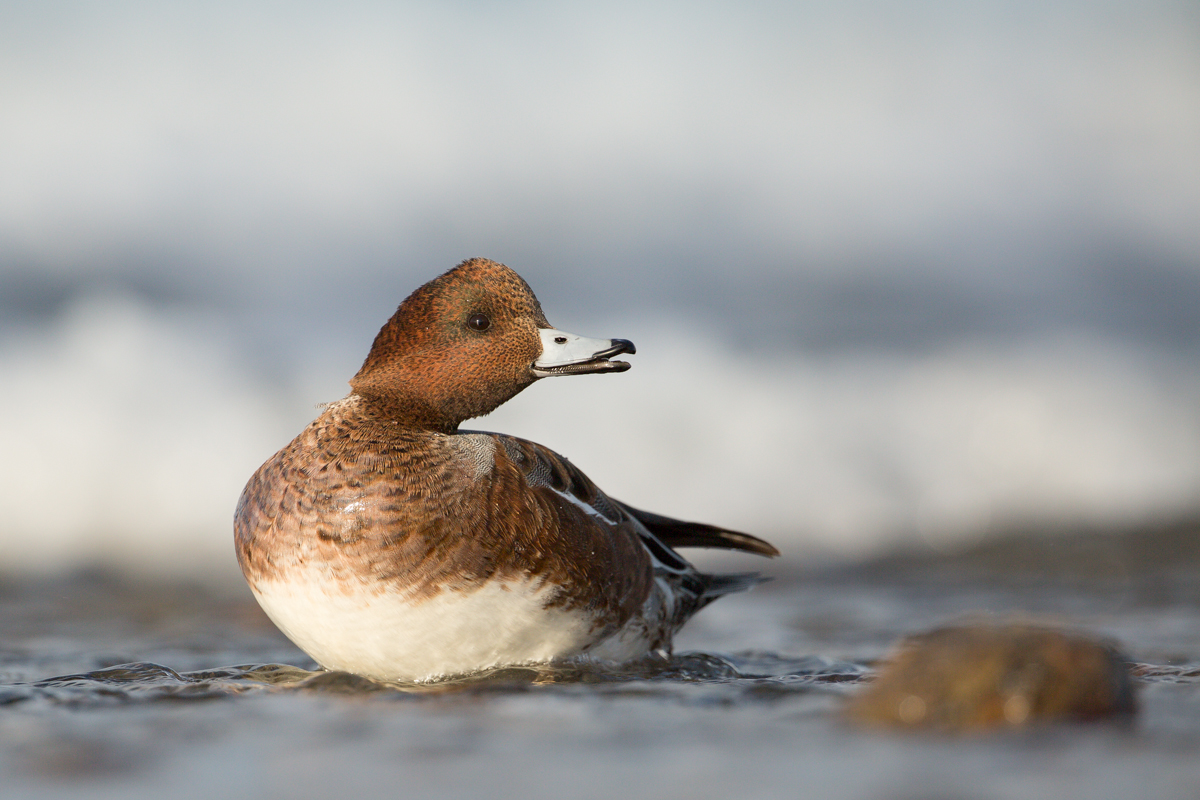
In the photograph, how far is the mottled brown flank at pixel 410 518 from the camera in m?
3.51

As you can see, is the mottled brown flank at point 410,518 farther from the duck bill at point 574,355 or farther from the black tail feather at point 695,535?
the black tail feather at point 695,535

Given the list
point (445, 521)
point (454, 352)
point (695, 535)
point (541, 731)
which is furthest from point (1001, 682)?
point (695, 535)

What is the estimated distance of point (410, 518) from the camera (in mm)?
3537

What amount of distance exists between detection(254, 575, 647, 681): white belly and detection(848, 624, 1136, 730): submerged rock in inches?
49.0

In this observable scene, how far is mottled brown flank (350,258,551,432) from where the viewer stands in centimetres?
390

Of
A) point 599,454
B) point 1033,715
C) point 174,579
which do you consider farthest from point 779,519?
point 1033,715

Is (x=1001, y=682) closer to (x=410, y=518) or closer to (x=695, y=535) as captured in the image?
(x=410, y=518)

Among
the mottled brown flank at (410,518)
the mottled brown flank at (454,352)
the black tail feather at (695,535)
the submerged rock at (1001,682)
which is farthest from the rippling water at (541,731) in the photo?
the mottled brown flank at (454,352)

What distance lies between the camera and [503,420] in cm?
919

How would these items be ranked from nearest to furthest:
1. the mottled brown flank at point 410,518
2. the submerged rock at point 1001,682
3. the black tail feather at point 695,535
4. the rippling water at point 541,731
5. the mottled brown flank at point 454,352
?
the rippling water at point 541,731, the submerged rock at point 1001,682, the mottled brown flank at point 410,518, the mottled brown flank at point 454,352, the black tail feather at point 695,535

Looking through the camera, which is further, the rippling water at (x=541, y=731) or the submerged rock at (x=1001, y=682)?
the submerged rock at (x=1001, y=682)

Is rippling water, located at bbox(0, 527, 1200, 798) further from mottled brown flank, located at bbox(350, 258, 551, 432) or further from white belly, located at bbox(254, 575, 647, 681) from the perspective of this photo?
mottled brown flank, located at bbox(350, 258, 551, 432)

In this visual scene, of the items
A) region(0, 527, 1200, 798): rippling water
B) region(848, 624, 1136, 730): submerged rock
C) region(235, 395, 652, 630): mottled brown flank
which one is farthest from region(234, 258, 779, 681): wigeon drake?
region(848, 624, 1136, 730): submerged rock

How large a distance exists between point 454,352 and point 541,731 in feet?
4.57
